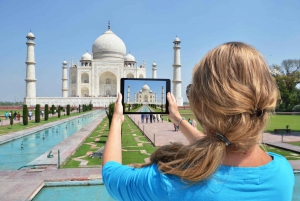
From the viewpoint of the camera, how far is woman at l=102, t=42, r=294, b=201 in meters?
0.70

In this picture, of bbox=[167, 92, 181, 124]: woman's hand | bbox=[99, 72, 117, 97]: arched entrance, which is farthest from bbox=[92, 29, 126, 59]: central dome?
bbox=[167, 92, 181, 124]: woman's hand

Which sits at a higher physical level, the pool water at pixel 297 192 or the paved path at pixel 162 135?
the pool water at pixel 297 192

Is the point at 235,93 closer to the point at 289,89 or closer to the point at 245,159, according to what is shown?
the point at 245,159

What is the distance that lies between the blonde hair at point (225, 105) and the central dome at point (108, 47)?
4195 centimetres

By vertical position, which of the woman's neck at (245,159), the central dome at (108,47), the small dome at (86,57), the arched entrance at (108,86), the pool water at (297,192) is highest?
the central dome at (108,47)

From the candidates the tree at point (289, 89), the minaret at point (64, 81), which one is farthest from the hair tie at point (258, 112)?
the minaret at point (64, 81)

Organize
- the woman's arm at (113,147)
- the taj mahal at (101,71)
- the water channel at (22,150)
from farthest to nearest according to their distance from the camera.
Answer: the taj mahal at (101,71), the water channel at (22,150), the woman's arm at (113,147)

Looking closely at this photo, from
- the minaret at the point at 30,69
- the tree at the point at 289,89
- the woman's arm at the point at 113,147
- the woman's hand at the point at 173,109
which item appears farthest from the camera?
the minaret at the point at 30,69

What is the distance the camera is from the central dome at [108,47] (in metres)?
41.7

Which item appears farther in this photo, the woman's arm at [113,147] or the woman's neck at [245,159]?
the woman's arm at [113,147]

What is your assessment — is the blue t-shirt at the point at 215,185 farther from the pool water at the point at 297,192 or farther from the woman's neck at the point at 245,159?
the pool water at the point at 297,192

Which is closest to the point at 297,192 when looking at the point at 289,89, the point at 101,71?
the point at 289,89

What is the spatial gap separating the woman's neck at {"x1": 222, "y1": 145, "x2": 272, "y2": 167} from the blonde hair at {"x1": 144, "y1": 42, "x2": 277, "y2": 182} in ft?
0.05

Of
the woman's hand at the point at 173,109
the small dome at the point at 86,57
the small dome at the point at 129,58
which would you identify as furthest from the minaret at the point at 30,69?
the woman's hand at the point at 173,109
